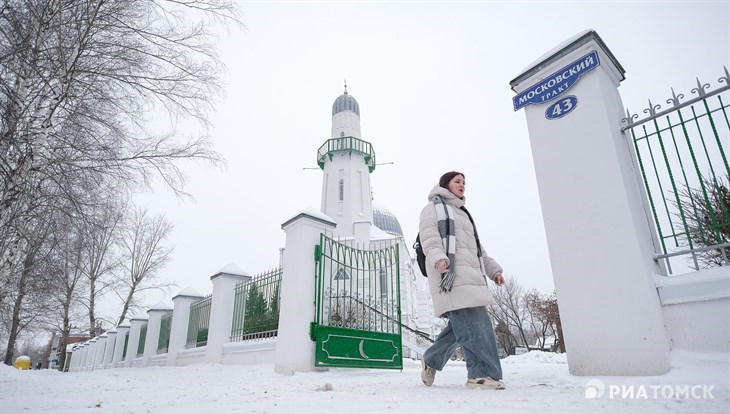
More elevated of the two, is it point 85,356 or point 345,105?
point 345,105

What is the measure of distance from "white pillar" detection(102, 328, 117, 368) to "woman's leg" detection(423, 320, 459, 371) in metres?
20.0

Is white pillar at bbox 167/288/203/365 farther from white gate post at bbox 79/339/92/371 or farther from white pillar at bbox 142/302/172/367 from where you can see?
white gate post at bbox 79/339/92/371

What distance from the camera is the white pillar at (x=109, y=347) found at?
1828 cm

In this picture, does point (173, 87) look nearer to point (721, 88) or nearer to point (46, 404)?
point (46, 404)

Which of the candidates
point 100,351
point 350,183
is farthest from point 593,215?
point 100,351

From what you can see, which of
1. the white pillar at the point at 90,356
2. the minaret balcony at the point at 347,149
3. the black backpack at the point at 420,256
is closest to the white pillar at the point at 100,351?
the white pillar at the point at 90,356

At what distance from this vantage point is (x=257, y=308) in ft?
27.1

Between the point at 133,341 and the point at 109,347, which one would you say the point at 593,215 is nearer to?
the point at 133,341

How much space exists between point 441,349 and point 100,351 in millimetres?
24135

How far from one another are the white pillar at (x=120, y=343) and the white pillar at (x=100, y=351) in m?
2.97

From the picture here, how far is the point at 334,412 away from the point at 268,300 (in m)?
6.10

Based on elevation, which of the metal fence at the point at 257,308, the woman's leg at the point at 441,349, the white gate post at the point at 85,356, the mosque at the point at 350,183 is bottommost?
the white gate post at the point at 85,356

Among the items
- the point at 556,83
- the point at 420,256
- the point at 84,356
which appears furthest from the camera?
the point at 84,356

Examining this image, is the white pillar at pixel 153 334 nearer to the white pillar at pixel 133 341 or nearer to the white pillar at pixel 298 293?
the white pillar at pixel 133 341
